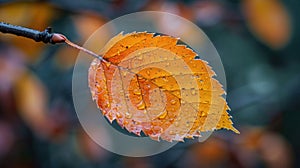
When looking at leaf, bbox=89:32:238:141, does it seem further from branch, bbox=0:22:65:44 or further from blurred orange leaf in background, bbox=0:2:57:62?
blurred orange leaf in background, bbox=0:2:57:62

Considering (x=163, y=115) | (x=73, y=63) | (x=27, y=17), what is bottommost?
(x=163, y=115)

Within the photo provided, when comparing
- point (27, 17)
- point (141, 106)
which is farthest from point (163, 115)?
point (27, 17)

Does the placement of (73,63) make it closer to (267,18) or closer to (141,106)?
(267,18)

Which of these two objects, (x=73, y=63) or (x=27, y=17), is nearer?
(x=27, y=17)

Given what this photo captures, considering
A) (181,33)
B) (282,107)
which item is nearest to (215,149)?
(282,107)

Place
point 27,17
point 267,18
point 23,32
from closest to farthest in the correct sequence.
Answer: point 23,32 < point 27,17 < point 267,18

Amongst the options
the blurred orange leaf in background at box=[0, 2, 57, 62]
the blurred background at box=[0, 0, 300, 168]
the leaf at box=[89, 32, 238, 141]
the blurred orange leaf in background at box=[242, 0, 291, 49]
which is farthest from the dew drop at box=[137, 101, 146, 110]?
the blurred orange leaf in background at box=[242, 0, 291, 49]

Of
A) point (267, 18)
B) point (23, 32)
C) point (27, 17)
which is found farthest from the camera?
point (267, 18)
